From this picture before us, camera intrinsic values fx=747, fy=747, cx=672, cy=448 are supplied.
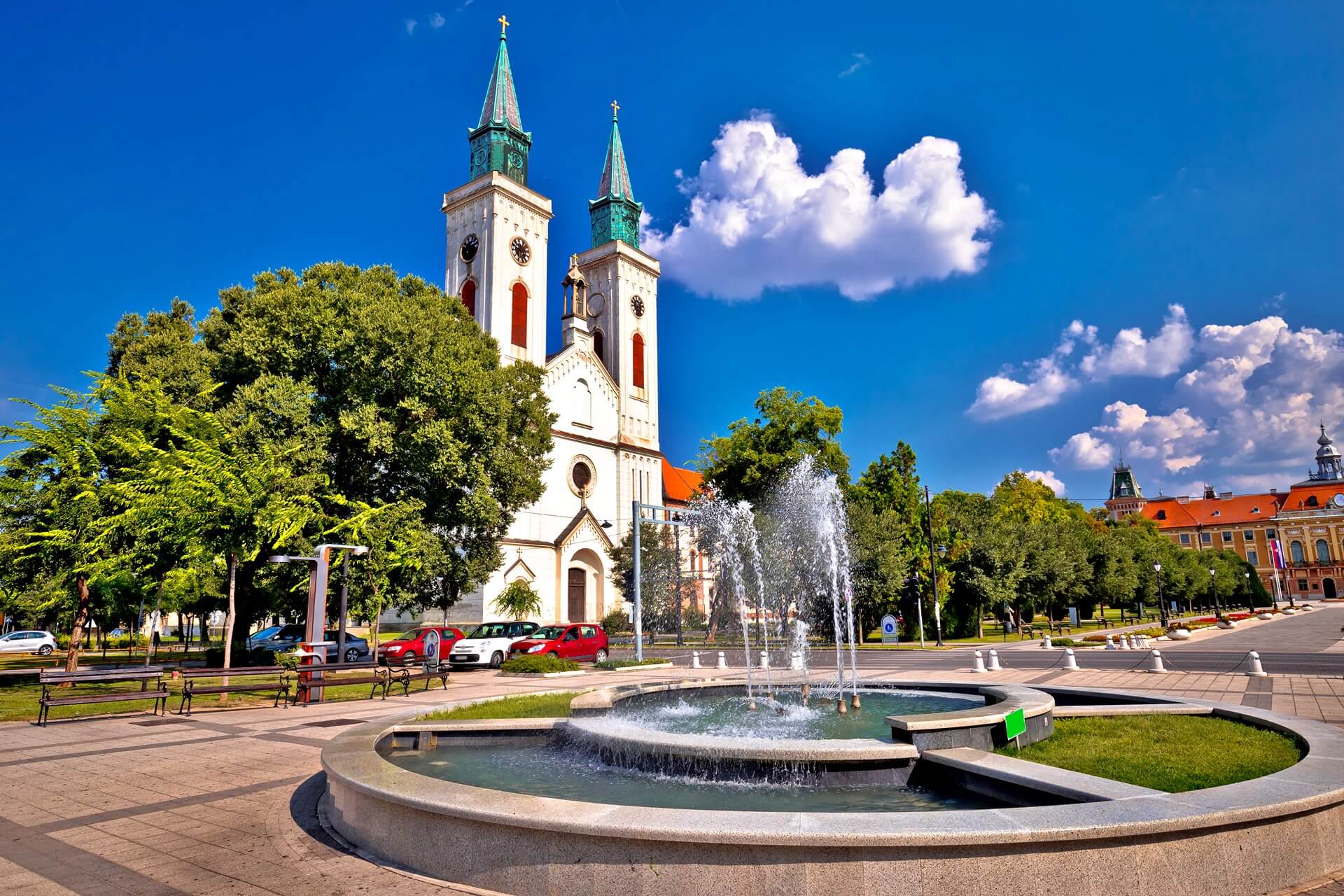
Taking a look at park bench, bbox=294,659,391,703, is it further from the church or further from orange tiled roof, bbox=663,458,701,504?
orange tiled roof, bbox=663,458,701,504

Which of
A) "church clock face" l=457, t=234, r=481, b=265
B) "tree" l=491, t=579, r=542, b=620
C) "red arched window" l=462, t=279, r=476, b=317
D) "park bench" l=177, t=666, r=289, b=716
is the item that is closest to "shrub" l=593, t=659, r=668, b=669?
"park bench" l=177, t=666, r=289, b=716

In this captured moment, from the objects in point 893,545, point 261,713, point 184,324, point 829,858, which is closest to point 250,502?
point 261,713

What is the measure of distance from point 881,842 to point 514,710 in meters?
8.76

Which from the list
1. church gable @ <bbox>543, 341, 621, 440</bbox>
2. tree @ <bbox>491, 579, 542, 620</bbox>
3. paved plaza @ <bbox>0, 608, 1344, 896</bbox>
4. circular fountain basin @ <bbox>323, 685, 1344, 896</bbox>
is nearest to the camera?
circular fountain basin @ <bbox>323, 685, 1344, 896</bbox>

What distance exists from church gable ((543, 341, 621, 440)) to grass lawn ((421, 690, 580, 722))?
122 feet

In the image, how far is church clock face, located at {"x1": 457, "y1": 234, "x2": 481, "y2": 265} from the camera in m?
48.9

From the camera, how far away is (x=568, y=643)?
26.5 metres

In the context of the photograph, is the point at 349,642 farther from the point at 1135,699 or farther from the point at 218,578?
the point at 1135,699

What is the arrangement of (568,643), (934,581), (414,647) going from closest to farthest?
(568,643) < (414,647) < (934,581)

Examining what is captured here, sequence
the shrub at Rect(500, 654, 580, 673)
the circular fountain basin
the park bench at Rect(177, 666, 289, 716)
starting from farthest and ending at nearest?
the shrub at Rect(500, 654, 580, 673) → the park bench at Rect(177, 666, 289, 716) → the circular fountain basin

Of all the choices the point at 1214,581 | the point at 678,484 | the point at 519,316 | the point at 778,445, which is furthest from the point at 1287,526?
the point at 519,316

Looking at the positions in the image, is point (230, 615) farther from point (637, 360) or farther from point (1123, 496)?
point (1123, 496)

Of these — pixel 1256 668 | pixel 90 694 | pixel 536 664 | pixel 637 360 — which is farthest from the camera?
pixel 637 360

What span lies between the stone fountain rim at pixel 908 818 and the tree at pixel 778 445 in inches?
1481
